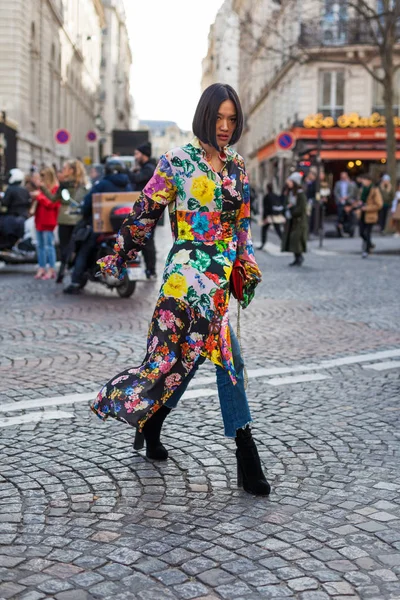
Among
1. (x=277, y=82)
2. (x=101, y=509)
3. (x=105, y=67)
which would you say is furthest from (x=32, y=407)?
(x=105, y=67)

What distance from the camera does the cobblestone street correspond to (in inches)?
119

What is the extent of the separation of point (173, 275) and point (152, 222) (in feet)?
1.00

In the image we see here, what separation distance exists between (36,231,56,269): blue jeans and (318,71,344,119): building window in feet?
89.7

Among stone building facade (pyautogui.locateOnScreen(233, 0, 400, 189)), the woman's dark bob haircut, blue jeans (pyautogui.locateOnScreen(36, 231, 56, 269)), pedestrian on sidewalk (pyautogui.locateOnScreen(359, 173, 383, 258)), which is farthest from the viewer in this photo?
stone building facade (pyautogui.locateOnScreen(233, 0, 400, 189))

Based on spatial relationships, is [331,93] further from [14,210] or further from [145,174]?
[145,174]

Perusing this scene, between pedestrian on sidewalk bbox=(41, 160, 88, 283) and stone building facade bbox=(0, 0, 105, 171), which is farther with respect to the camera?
stone building facade bbox=(0, 0, 105, 171)

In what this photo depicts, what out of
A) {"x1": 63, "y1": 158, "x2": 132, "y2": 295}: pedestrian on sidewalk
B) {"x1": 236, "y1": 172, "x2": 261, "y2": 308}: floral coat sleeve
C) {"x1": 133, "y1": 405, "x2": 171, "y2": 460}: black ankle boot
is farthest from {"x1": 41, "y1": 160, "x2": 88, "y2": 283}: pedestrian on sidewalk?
{"x1": 236, "y1": 172, "x2": 261, "y2": 308}: floral coat sleeve

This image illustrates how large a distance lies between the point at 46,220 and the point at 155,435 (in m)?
9.56

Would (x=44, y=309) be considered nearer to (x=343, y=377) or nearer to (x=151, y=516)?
(x=343, y=377)

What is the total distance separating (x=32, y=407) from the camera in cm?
543

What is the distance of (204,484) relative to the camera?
402cm

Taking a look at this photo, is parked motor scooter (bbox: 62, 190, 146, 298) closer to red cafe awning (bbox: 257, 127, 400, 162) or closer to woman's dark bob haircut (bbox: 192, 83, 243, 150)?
woman's dark bob haircut (bbox: 192, 83, 243, 150)

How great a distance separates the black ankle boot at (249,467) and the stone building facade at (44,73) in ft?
98.6

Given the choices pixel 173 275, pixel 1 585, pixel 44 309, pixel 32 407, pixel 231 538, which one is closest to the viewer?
pixel 1 585
